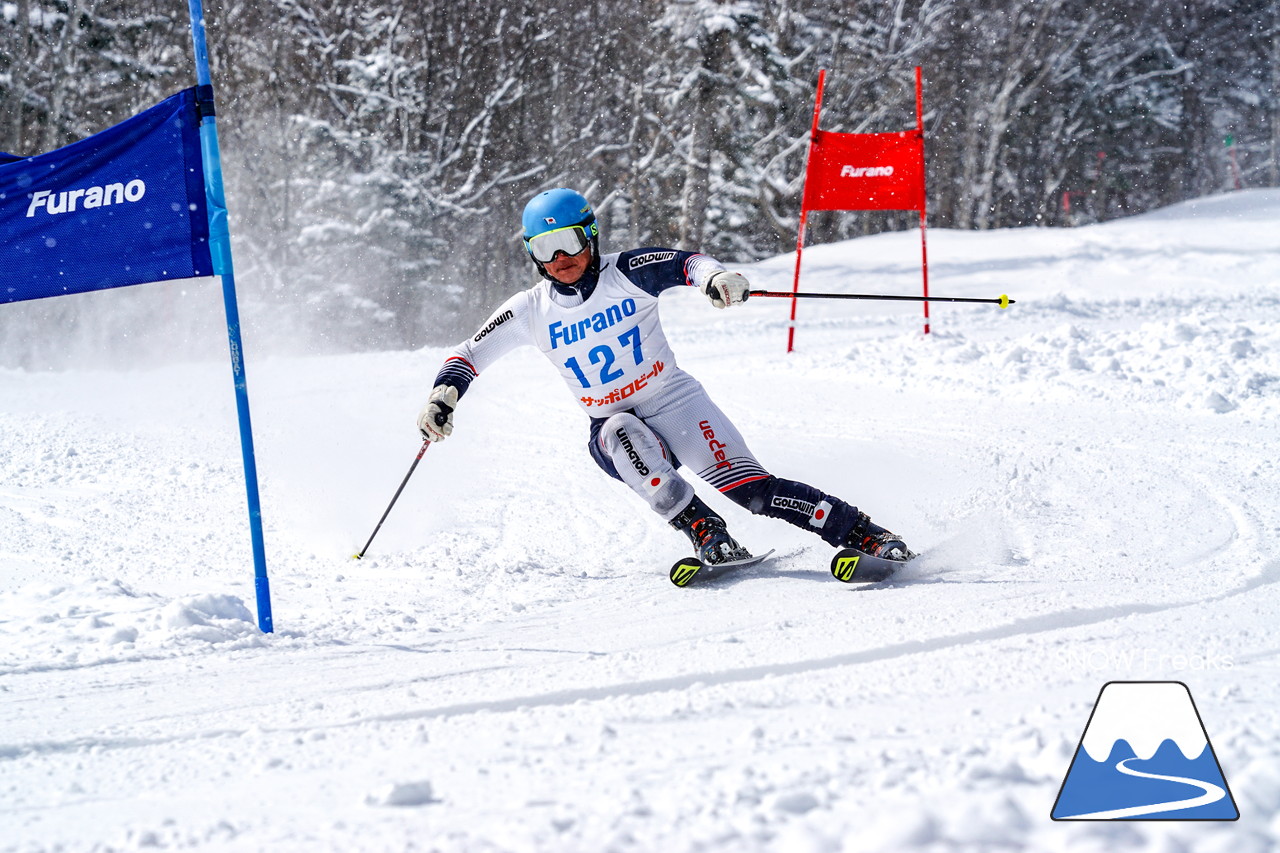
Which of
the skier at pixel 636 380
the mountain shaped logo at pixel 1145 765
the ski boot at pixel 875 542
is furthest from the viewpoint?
the skier at pixel 636 380

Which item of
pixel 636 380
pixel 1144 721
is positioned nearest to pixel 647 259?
pixel 636 380

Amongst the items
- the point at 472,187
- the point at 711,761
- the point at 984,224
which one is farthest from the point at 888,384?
the point at 984,224

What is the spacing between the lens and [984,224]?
28.4 m

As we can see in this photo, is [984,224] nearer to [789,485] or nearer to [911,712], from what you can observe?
[789,485]

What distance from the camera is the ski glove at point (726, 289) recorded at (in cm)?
460

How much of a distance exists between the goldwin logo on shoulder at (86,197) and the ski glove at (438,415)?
58.2 inches

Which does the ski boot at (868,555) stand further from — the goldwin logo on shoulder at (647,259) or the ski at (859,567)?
the goldwin logo on shoulder at (647,259)

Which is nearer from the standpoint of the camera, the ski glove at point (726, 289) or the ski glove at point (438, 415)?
the ski glove at point (726, 289)

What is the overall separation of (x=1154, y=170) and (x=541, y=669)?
4269 cm

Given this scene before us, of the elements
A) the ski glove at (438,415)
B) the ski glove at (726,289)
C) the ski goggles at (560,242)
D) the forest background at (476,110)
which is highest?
the forest background at (476,110)

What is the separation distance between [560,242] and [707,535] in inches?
58.9

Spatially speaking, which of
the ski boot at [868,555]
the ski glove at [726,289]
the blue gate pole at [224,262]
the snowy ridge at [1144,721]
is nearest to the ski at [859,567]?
the ski boot at [868,555]

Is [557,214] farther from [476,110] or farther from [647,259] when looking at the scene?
[476,110]

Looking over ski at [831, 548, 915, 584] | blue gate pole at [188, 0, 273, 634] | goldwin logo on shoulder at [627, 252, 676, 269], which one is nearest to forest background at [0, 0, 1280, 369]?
goldwin logo on shoulder at [627, 252, 676, 269]
